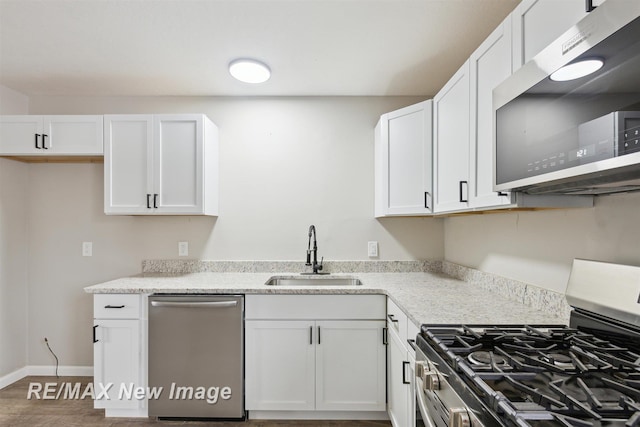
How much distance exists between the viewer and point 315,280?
261cm

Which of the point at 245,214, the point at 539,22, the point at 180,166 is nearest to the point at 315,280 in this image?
the point at 245,214

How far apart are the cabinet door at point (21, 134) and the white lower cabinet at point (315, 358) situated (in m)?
2.03

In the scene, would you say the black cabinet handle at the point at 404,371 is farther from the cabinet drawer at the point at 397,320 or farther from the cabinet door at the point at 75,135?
the cabinet door at the point at 75,135

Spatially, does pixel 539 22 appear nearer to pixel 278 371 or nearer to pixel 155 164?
pixel 278 371

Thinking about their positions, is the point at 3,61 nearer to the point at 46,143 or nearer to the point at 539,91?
the point at 46,143

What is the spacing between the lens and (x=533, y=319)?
1355mm

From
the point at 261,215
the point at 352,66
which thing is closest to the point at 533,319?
the point at 352,66

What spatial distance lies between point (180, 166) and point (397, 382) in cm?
205

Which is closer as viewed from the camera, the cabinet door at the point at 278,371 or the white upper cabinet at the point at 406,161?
the cabinet door at the point at 278,371

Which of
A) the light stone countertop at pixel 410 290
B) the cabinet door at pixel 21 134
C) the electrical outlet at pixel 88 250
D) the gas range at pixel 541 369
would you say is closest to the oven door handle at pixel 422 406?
the gas range at pixel 541 369

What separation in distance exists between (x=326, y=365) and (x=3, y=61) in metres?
2.99

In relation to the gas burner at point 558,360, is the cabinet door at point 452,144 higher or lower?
higher

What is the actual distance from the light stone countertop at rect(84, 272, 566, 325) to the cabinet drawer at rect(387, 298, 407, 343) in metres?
0.06

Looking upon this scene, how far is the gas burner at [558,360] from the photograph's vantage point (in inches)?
35.6
